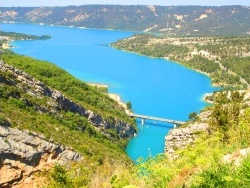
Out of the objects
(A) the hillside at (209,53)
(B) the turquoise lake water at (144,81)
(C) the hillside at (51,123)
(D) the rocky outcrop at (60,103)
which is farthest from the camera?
(A) the hillside at (209,53)

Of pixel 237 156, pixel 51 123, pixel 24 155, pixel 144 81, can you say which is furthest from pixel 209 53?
pixel 237 156

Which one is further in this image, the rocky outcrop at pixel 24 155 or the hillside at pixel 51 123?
the hillside at pixel 51 123

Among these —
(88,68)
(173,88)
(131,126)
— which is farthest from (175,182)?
(88,68)

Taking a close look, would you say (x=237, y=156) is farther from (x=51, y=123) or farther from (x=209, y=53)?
(x=209, y=53)

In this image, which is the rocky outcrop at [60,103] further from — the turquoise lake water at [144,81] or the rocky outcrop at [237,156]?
the rocky outcrop at [237,156]

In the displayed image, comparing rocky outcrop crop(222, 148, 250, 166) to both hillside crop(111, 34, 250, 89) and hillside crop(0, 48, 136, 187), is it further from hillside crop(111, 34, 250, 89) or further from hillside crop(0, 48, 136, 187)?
hillside crop(111, 34, 250, 89)

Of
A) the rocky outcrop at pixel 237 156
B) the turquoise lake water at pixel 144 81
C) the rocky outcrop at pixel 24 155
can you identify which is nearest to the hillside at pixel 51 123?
the rocky outcrop at pixel 24 155
